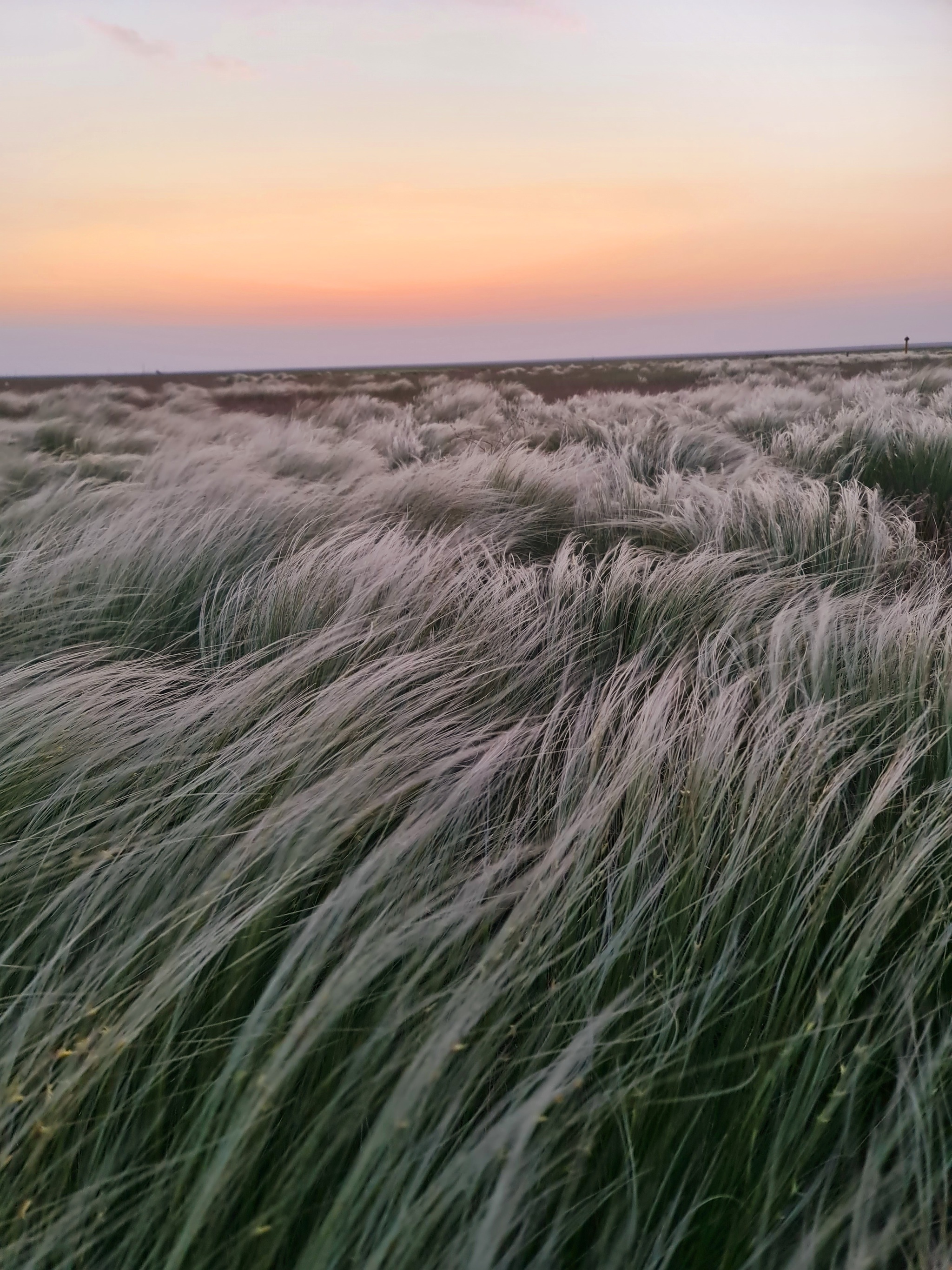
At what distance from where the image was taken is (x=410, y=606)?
1994 mm

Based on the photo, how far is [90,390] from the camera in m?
13.3

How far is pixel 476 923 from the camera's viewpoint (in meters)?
0.99

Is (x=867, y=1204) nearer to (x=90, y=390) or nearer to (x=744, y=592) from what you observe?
(x=744, y=592)

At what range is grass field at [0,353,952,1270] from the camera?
668mm

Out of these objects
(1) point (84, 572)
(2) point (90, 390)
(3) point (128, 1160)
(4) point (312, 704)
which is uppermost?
(2) point (90, 390)

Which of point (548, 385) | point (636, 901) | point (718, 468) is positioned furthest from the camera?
point (548, 385)

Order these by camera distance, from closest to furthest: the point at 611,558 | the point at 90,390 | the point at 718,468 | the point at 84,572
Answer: the point at 84,572, the point at 611,558, the point at 718,468, the point at 90,390

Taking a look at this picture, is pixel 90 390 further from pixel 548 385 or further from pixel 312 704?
pixel 312 704

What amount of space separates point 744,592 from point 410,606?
895mm

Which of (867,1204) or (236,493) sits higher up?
(236,493)

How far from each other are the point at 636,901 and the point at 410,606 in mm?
1170

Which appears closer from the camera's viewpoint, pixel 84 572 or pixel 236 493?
pixel 84 572

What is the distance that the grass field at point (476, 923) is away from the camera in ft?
2.19

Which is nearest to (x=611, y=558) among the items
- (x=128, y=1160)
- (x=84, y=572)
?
(x=84, y=572)
